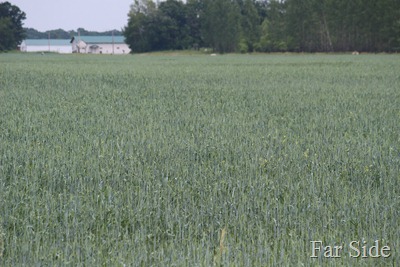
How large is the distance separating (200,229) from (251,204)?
2.78 feet

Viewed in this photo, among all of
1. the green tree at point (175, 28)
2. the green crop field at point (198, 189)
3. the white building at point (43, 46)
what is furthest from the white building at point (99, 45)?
the green crop field at point (198, 189)

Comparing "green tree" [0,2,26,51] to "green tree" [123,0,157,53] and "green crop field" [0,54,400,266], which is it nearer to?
"green tree" [123,0,157,53]

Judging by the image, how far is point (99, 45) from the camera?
16350 centimetres

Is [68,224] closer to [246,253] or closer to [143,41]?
[246,253]

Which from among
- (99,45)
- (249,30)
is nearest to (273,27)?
(249,30)

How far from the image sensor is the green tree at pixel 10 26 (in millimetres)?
111000

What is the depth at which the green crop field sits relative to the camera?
5086 millimetres

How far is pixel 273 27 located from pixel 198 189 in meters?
97.9

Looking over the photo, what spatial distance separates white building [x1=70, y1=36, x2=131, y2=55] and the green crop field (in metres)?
147

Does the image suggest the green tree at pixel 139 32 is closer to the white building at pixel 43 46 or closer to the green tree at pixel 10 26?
the green tree at pixel 10 26

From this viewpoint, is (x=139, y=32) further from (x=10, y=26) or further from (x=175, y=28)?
(x=10, y=26)

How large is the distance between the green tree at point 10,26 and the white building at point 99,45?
31744mm

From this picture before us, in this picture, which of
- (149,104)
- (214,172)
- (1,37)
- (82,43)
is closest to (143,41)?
(1,37)

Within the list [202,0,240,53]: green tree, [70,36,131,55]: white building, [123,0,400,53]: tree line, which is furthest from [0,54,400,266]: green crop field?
[70,36,131,55]: white building
